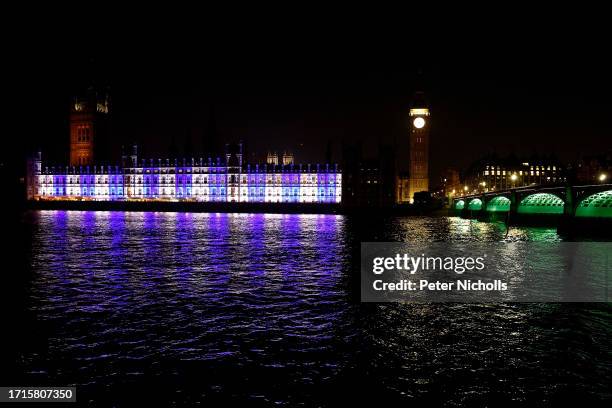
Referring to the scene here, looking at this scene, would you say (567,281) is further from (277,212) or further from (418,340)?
(277,212)

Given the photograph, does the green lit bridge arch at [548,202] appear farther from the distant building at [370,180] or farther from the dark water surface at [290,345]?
the dark water surface at [290,345]

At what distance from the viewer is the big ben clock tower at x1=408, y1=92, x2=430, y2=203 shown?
529 ft

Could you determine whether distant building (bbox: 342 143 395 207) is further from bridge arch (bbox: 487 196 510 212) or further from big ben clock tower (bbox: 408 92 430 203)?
bridge arch (bbox: 487 196 510 212)

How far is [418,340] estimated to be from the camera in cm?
1549

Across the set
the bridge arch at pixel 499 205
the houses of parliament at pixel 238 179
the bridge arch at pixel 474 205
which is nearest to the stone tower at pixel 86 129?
the houses of parliament at pixel 238 179

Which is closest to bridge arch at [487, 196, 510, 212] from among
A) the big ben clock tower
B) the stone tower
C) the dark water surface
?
the big ben clock tower

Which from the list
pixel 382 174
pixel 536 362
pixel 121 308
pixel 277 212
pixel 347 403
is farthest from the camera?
pixel 382 174

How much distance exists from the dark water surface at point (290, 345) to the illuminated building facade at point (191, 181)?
133 metres

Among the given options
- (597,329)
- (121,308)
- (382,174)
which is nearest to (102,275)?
(121,308)

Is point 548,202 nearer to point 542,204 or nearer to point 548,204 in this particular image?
point 548,204

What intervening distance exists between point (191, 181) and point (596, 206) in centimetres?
12161

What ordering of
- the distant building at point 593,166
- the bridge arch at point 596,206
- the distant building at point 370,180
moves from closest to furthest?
the bridge arch at point 596,206, the distant building at point 593,166, the distant building at point 370,180

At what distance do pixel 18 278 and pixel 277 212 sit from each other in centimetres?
11409

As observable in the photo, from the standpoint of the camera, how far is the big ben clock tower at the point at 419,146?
161m
